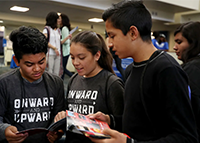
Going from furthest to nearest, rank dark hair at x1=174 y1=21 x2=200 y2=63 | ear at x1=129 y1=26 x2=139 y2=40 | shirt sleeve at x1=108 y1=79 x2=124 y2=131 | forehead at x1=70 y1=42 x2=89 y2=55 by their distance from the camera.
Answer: dark hair at x1=174 y1=21 x2=200 y2=63 < forehead at x1=70 y1=42 x2=89 y2=55 < shirt sleeve at x1=108 y1=79 x2=124 y2=131 < ear at x1=129 y1=26 x2=139 y2=40

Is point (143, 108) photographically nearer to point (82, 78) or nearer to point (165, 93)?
point (165, 93)

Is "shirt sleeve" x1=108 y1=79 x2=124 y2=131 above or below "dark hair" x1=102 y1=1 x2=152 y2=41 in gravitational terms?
below

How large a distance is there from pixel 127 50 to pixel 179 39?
926 millimetres

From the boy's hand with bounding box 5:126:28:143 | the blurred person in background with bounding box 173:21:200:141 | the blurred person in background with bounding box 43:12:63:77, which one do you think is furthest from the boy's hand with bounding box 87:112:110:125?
the blurred person in background with bounding box 43:12:63:77

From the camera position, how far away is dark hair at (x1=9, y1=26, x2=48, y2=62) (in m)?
1.31

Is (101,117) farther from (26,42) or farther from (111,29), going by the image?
(26,42)

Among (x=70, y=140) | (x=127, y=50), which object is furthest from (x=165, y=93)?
(x=70, y=140)

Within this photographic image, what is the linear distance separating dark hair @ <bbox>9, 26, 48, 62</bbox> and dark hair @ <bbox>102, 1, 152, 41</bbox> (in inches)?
24.0

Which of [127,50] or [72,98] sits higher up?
[127,50]

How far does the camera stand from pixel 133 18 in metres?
0.94

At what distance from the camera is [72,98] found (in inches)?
58.5

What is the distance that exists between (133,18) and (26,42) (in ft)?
2.50

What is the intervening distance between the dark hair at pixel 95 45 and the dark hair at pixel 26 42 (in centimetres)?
30

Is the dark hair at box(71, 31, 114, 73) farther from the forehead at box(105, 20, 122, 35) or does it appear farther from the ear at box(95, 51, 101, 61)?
the forehead at box(105, 20, 122, 35)
